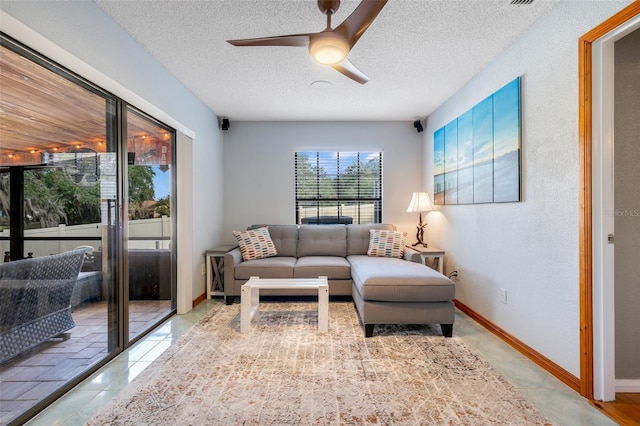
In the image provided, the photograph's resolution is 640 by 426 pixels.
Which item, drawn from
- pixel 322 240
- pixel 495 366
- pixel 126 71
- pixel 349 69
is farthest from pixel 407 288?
pixel 126 71

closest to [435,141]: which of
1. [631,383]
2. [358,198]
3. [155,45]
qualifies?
[358,198]

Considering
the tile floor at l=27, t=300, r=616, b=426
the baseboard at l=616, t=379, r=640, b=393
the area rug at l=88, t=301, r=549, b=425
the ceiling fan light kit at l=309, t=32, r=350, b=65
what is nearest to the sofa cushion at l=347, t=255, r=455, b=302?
the area rug at l=88, t=301, r=549, b=425

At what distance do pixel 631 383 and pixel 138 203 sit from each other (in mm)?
3794

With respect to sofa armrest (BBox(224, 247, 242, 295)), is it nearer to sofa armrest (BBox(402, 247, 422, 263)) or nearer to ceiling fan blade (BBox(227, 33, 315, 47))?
sofa armrest (BBox(402, 247, 422, 263))

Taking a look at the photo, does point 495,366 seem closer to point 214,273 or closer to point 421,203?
point 421,203

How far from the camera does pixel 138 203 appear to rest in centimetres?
262

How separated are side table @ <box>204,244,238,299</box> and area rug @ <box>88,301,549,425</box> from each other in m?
0.99

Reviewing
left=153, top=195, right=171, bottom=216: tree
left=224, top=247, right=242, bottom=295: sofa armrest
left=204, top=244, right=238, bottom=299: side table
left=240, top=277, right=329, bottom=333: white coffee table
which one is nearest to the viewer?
left=240, top=277, right=329, bottom=333: white coffee table

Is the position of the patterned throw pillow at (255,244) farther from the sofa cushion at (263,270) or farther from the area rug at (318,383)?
the area rug at (318,383)

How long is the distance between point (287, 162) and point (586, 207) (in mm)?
3511

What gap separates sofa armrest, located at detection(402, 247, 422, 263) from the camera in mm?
3459

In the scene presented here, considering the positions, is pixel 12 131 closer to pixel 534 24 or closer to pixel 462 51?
pixel 462 51

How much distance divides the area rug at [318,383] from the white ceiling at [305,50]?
245 cm

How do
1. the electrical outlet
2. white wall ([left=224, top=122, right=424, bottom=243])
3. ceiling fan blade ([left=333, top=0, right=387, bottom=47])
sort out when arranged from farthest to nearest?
white wall ([left=224, top=122, right=424, bottom=243]), the electrical outlet, ceiling fan blade ([left=333, top=0, right=387, bottom=47])
